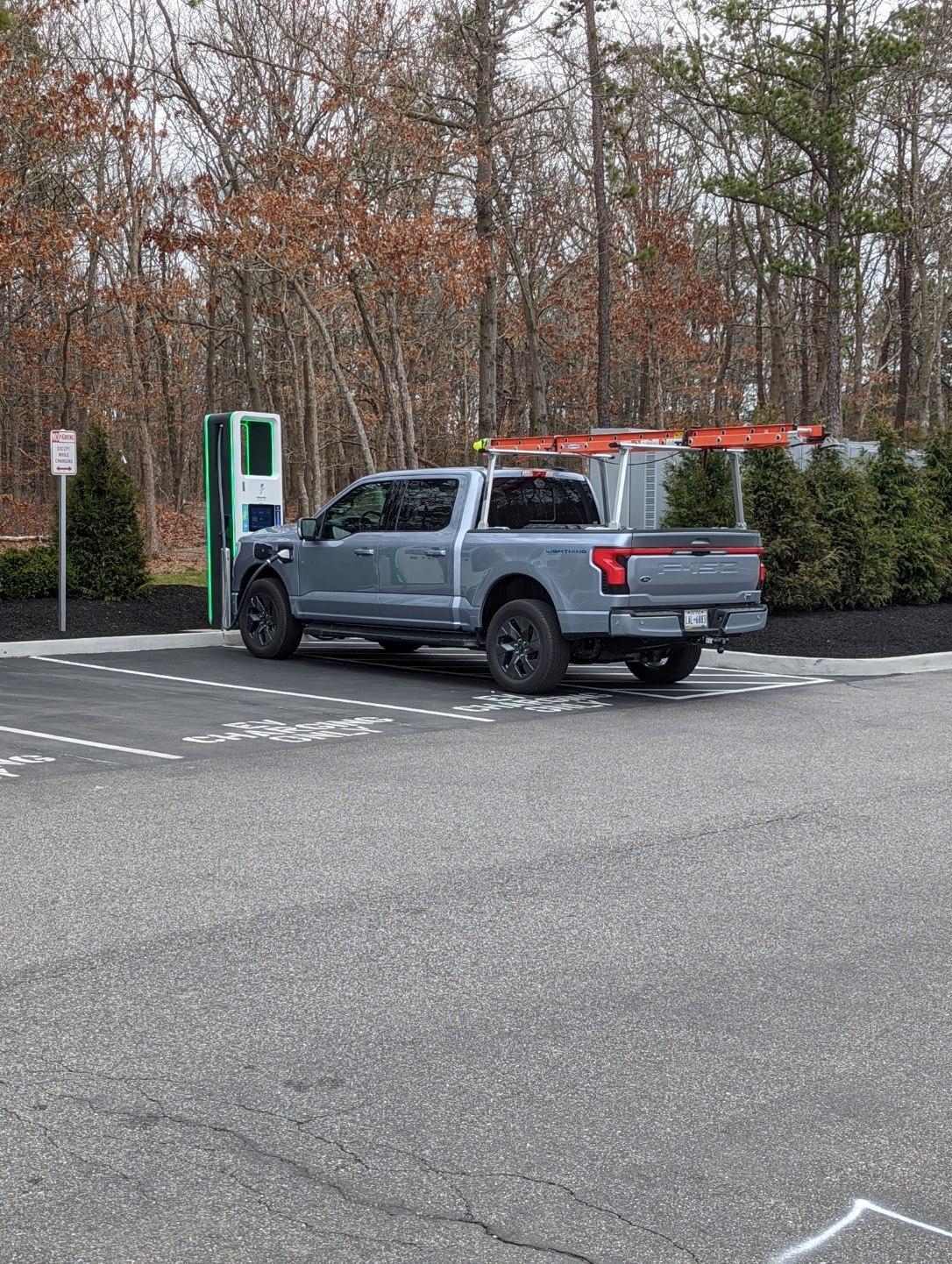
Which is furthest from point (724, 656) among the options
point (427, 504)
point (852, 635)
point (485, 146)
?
point (485, 146)

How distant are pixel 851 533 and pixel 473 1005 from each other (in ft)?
51.5

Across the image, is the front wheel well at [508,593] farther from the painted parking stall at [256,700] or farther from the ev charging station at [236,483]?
the ev charging station at [236,483]

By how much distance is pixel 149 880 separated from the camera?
21.4 ft

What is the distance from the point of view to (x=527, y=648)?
1303 centimetres

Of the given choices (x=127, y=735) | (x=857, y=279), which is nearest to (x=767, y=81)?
(x=857, y=279)

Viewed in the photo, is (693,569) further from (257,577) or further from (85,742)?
(85,742)

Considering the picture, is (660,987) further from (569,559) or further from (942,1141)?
(569,559)

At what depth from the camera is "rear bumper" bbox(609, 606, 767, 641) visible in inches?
484

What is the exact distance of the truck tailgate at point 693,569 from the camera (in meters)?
12.3

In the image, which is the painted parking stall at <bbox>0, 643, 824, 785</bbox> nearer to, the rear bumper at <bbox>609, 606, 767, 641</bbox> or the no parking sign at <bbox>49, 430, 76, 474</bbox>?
the rear bumper at <bbox>609, 606, 767, 641</bbox>

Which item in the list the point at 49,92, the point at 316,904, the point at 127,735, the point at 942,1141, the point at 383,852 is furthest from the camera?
the point at 49,92

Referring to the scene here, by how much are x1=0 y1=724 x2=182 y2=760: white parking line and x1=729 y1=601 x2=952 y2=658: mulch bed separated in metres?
8.20

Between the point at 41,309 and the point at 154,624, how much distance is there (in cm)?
1864

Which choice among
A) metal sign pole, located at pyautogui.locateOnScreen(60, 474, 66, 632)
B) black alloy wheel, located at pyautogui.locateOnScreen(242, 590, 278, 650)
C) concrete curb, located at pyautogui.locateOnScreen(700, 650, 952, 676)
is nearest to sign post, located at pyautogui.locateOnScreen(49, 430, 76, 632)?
metal sign pole, located at pyautogui.locateOnScreen(60, 474, 66, 632)
